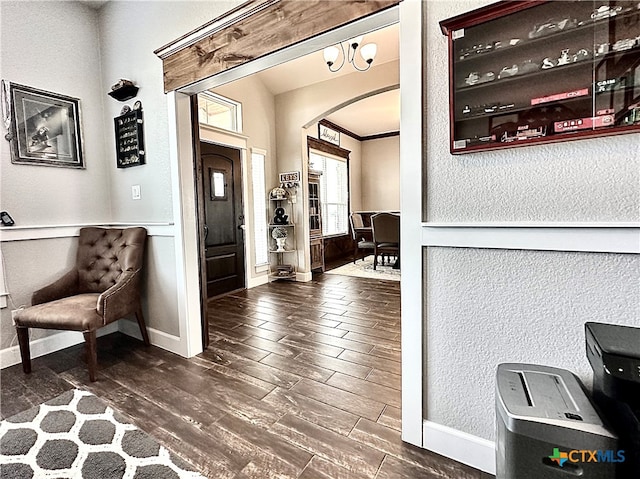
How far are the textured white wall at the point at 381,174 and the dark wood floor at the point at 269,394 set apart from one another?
17.8ft

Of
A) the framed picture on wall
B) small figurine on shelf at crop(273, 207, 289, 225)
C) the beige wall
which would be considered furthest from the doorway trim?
small figurine on shelf at crop(273, 207, 289, 225)

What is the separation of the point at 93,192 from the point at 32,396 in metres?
1.77

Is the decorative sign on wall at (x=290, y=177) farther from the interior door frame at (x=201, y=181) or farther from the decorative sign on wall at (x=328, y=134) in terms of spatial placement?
the decorative sign on wall at (x=328, y=134)

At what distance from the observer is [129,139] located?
266cm

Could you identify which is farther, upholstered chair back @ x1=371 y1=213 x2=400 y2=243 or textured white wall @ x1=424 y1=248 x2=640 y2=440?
upholstered chair back @ x1=371 y1=213 x2=400 y2=243

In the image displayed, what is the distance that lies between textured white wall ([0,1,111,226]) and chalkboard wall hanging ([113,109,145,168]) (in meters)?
0.30

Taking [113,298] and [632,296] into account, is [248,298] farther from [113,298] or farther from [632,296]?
[632,296]

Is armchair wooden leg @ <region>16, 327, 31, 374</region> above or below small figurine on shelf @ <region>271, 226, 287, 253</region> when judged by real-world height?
below

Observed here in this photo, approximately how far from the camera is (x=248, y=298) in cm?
400

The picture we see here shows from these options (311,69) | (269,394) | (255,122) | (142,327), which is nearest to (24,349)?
(142,327)

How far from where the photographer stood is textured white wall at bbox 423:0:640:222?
38.9 inches

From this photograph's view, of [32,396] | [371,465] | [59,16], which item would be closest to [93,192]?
[59,16]

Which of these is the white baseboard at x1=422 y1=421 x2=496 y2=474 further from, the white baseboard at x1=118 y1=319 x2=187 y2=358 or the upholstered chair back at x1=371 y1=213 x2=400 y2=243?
the upholstered chair back at x1=371 y1=213 x2=400 y2=243

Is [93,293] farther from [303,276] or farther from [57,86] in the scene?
[303,276]
